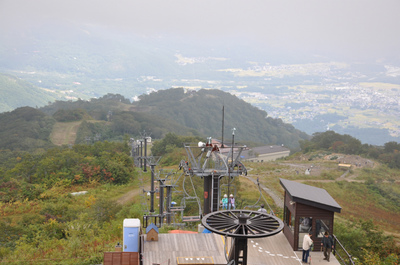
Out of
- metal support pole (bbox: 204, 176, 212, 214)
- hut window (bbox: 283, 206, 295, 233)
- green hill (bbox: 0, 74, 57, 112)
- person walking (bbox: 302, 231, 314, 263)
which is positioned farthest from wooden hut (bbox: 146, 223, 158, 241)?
green hill (bbox: 0, 74, 57, 112)

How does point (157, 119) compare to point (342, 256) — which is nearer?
point (342, 256)

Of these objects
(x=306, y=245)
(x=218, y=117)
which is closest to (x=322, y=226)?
(x=306, y=245)

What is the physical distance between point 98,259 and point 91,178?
2566cm

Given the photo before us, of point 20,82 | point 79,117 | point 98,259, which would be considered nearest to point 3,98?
point 20,82

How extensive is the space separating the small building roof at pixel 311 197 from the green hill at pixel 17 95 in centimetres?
16183

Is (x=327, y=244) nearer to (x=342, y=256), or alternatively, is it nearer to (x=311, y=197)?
(x=311, y=197)

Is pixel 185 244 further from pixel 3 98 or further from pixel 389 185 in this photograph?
pixel 3 98

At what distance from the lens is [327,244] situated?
1541 cm

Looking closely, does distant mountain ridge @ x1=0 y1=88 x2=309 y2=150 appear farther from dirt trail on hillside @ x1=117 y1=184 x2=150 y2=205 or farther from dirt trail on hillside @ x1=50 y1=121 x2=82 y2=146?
dirt trail on hillside @ x1=117 y1=184 x2=150 y2=205

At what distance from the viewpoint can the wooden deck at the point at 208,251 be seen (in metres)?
15.5

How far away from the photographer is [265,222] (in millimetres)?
13359

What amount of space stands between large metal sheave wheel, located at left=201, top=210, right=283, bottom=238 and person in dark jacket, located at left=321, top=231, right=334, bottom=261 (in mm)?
3009

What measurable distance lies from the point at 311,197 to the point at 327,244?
182cm

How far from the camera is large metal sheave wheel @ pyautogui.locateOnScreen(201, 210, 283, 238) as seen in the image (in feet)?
40.4
